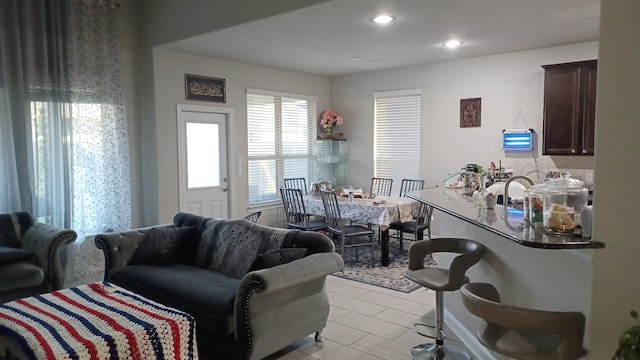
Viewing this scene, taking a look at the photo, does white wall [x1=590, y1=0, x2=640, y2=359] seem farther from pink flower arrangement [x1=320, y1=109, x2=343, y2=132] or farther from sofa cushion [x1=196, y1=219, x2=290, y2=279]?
pink flower arrangement [x1=320, y1=109, x2=343, y2=132]

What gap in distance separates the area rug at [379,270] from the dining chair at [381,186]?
1.17 meters

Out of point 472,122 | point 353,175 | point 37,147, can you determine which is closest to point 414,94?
point 472,122

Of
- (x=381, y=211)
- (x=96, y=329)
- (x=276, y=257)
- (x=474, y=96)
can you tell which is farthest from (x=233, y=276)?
(x=474, y=96)

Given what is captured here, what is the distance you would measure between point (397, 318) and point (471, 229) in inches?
43.2

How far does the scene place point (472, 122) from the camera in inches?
252

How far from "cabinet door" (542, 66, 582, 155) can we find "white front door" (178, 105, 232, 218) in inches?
165

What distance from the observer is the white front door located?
5.93 m

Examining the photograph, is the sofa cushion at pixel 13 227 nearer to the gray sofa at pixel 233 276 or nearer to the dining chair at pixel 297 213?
the gray sofa at pixel 233 276

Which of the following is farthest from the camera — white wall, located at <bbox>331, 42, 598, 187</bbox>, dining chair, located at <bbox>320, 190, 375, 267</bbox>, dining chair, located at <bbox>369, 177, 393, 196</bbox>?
dining chair, located at <bbox>369, 177, 393, 196</bbox>

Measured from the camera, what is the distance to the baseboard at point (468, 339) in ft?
9.91

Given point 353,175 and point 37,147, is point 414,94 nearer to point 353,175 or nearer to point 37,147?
point 353,175

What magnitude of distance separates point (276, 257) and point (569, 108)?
4.15 m

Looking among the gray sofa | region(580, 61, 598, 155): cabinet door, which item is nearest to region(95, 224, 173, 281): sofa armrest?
the gray sofa

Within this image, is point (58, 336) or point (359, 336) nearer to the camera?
point (58, 336)
